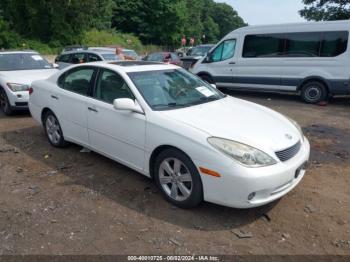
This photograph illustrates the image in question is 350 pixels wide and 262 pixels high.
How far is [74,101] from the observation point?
523 centimetres

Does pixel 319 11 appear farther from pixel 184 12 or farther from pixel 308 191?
pixel 184 12

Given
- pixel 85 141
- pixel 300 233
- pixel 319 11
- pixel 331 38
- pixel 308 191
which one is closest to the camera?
pixel 300 233

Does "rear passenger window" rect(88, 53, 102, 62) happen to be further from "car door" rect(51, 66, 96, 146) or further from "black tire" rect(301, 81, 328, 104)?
"black tire" rect(301, 81, 328, 104)

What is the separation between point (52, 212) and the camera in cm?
395

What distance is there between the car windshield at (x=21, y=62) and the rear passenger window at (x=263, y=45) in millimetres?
5975

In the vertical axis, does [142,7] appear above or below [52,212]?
above

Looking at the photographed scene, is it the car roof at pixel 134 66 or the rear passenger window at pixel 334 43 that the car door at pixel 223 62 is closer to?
the rear passenger window at pixel 334 43

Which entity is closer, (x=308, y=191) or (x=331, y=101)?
Answer: (x=308, y=191)

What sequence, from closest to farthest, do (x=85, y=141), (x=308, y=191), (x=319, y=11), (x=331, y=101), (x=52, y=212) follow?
(x=52, y=212) → (x=308, y=191) → (x=85, y=141) → (x=331, y=101) → (x=319, y=11)

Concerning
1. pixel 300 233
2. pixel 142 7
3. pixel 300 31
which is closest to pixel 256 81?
pixel 300 31

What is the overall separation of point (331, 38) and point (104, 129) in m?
7.64

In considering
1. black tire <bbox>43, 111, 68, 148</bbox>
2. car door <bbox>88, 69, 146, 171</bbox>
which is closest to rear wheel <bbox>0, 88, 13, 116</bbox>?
black tire <bbox>43, 111, 68, 148</bbox>

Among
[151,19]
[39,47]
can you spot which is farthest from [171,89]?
[151,19]

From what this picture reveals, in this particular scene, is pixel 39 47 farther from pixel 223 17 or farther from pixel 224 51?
pixel 223 17
